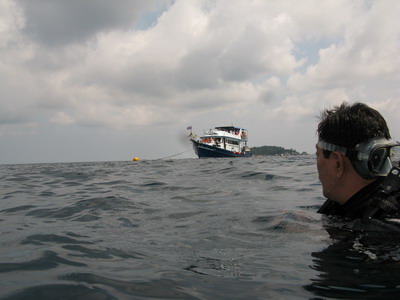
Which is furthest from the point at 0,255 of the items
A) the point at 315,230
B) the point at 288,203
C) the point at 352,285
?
the point at 288,203

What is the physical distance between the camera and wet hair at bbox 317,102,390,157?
2947 mm

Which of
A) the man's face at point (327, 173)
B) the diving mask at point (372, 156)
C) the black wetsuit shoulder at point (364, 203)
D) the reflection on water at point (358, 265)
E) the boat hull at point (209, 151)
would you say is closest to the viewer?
the reflection on water at point (358, 265)

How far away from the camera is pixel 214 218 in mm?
4637

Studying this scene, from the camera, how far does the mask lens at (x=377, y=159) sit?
9.46ft

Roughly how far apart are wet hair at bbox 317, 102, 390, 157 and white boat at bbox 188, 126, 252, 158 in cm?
4810

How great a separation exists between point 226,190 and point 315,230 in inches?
170

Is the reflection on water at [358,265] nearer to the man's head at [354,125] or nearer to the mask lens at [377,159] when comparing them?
the mask lens at [377,159]

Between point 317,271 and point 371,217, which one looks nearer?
point 317,271

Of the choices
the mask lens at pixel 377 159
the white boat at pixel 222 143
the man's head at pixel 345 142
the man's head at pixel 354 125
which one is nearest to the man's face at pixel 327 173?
the man's head at pixel 345 142

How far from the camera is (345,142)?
9.86 feet

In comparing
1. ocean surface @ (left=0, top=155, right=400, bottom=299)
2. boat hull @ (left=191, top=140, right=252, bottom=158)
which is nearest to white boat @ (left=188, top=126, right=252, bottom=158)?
boat hull @ (left=191, top=140, right=252, bottom=158)

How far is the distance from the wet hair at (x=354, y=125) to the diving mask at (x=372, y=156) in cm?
6

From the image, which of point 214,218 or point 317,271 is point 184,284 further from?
point 214,218

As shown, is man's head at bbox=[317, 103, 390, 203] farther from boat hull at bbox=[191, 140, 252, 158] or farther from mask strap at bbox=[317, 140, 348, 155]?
boat hull at bbox=[191, 140, 252, 158]
